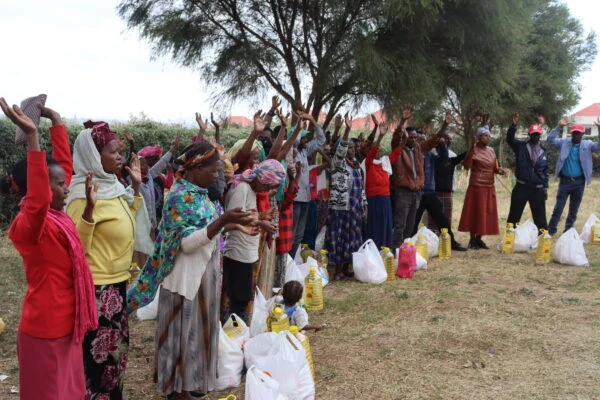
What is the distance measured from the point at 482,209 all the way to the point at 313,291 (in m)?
4.07

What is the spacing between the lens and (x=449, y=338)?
15.8 feet

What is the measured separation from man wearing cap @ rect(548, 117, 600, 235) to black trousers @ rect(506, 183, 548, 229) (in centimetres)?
76

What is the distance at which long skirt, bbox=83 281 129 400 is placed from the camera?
3.07 meters

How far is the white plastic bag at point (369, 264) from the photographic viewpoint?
6.64 meters

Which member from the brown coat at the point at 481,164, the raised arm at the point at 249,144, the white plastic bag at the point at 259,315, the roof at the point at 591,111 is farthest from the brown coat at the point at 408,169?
the roof at the point at 591,111

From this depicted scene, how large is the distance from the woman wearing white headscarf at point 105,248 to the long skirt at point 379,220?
4569 mm

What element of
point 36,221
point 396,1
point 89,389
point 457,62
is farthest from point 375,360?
point 457,62

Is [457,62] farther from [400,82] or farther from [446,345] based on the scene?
[446,345]

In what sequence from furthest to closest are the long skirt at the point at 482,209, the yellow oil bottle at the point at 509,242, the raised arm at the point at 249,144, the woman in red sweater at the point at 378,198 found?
the long skirt at the point at 482,209 → the yellow oil bottle at the point at 509,242 → the woman in red sweater at the point at 378,198 → the raised arm at the point at 249,144

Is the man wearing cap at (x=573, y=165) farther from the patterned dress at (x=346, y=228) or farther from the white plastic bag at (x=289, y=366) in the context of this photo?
the white plastic bag at (x=289, y=366)

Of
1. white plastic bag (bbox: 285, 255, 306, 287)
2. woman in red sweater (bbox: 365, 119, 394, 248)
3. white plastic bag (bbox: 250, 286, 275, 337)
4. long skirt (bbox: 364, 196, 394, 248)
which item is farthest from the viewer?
long skirt (bbox: 364, 196, 394, 248)

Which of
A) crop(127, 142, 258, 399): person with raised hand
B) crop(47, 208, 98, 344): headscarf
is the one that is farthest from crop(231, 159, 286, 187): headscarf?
crop(47, 208, 98, 344): headscarf

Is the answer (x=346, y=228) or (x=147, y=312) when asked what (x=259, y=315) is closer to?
(x=147, y=312)

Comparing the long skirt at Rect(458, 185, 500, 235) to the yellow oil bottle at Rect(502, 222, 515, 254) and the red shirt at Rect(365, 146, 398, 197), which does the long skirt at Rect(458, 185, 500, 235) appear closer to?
the yellow oil bottle at Rect(502, 222, 515, 254)
